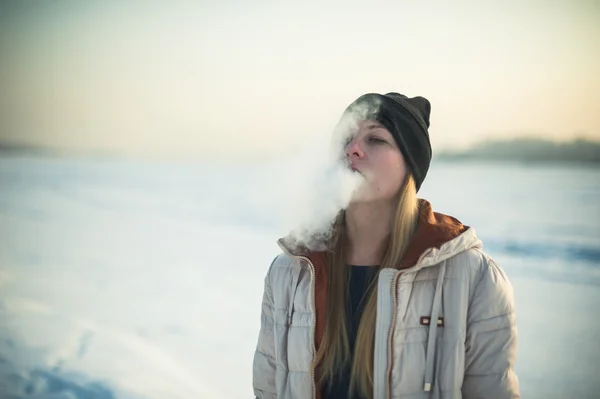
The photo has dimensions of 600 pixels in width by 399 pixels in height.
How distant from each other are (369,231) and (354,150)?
23 centimetres

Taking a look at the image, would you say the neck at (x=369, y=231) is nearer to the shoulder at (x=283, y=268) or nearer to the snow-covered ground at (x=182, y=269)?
the shoulder at (x=283, y=268)

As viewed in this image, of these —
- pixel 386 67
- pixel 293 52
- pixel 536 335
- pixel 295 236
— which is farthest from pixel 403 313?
pixel 293 52

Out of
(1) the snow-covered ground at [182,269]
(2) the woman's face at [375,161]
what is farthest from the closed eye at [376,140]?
(1) the snow-covered ground at [182,269]

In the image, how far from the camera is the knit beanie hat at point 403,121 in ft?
4.36

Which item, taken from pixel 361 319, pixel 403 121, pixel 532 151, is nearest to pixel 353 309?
pixel 361 319

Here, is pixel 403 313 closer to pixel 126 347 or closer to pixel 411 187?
pixel 411 187

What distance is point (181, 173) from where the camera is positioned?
2518 mm

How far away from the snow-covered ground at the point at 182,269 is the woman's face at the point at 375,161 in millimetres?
669

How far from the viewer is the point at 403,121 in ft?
4.37

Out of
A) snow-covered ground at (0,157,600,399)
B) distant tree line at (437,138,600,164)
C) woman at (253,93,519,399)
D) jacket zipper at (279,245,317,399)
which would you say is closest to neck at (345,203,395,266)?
woman at (253,93,519,399)

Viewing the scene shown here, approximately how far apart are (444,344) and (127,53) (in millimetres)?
2045

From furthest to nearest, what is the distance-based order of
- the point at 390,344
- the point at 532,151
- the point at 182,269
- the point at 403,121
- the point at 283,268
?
the point at 182,269, the point at 532,151, the point at 283,268, the point at 403,121, the point at 390,344

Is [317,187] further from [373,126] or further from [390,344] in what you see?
[390,344]

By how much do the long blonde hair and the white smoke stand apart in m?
0.12
